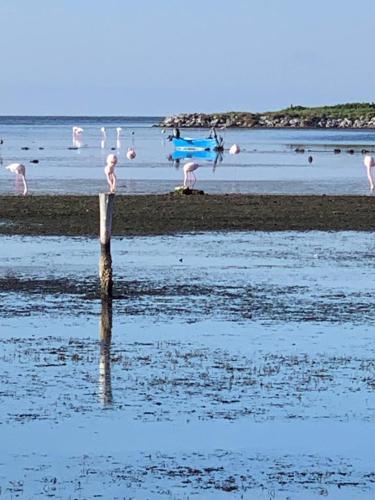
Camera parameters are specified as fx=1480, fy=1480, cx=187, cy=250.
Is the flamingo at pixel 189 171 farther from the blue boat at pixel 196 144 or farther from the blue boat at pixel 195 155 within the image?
the blue boat at pixel 196 144

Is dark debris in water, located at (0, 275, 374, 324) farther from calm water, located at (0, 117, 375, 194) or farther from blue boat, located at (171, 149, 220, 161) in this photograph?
blue boat, located at (171, 149, 220, 161)

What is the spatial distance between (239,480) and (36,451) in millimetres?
1651

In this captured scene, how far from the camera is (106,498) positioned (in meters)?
9.80

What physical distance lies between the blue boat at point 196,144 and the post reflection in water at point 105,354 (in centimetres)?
5841

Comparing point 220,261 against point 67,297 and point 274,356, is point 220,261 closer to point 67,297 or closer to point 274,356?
point 67,297

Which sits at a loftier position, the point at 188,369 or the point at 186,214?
the point at 188,369

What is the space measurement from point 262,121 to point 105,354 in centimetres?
15779

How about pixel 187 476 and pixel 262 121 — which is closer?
pixel 187 476

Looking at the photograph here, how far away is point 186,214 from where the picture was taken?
3152 cm

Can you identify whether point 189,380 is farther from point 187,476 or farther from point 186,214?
point 186,214

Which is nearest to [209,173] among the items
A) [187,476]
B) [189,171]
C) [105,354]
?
[189,171]

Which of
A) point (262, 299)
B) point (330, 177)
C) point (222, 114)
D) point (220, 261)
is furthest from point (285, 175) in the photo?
point (222, 114)

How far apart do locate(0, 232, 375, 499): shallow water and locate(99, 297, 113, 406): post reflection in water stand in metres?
0.03

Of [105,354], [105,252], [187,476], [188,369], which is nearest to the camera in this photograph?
[187,476]
